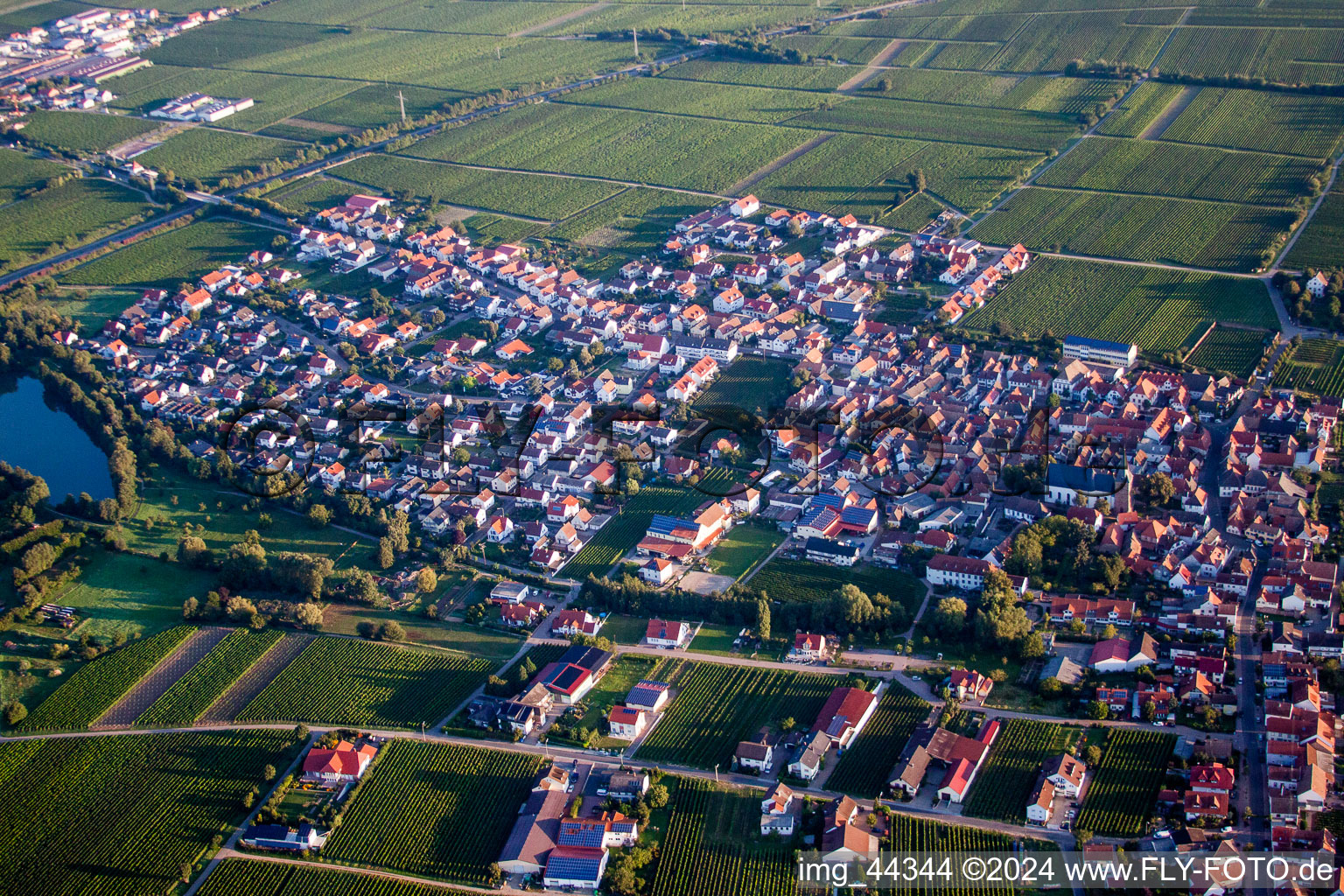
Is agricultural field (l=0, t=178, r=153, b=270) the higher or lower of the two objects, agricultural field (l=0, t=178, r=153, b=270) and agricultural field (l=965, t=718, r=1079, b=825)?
the higher

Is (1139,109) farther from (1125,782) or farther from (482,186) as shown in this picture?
(1125,782)

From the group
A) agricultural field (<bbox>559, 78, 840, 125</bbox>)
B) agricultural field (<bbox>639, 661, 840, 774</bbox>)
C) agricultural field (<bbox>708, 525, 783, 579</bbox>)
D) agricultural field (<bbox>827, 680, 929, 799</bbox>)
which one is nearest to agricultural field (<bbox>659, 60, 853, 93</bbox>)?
agricultural field (<bbox>559, 78, 840, 125</bbox>)

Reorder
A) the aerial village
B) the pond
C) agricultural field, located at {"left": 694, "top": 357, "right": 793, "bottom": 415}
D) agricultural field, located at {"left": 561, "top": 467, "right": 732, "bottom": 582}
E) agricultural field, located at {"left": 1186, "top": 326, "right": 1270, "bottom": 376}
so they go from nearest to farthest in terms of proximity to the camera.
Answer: the aerial village
agricultural field, located at {"left": 561, "top": 467, "right": 732, "bottom": 582}
the pond
agricultural field, located at {"left": 1186, "top": 326, "right": 1270, "bottom": 376}
agricultural field, located at {"left": 694, "top": 357, "right": 793, "bottom": 415}

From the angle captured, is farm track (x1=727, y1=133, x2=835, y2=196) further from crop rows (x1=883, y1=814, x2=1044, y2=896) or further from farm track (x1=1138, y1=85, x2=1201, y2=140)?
crop rows (x1=883, y1=814, x2=1044, y2=896)

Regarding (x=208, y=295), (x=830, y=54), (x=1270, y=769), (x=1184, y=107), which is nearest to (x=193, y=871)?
(x=1270, y=769)

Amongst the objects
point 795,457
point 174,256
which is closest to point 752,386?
point 795,457
